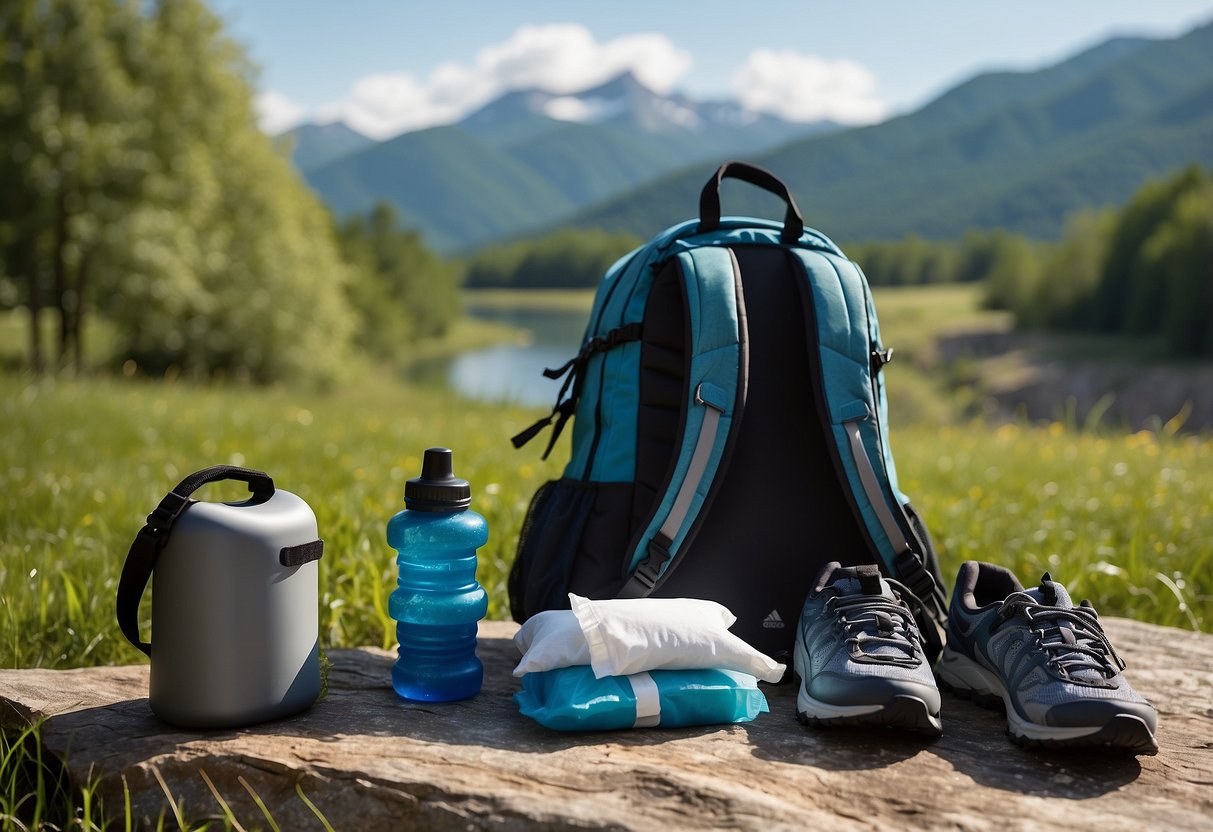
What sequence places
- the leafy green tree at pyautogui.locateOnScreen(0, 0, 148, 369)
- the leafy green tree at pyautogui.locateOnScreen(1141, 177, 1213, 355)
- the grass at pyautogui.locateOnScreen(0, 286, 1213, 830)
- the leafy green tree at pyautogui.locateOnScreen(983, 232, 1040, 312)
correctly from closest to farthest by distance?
the grass at pyautogui.locateOnScreen(0, 286, 1213, 830) → the leafy green tree at pyautogui.locateOnScreen(0, 0, 148, 369) → the leafy green tree at pyautogui.locateOnScreen(1141, 177, 1213, 355) → the leafy green tree at pyautogui.locateOnScreen(983, 232, 1040, 312)

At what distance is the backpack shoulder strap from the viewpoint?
2492 millimetres

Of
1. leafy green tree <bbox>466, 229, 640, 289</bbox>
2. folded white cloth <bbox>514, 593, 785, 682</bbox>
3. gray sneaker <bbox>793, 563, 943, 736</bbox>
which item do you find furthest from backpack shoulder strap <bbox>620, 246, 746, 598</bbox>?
leafy green tree <bbox>466, 229, 640, 289</bbox>

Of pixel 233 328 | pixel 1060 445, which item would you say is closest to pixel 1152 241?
pixel 233 328

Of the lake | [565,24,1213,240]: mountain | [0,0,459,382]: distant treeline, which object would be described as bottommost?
the lake

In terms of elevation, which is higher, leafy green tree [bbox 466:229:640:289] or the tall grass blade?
leafy green tree [bbox 466:229:640:289]

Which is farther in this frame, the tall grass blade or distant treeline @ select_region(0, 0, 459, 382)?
distant treeline @ select_region(0, 0, 459, 382)

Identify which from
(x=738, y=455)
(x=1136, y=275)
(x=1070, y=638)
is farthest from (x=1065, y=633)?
(x=1136, y=275)

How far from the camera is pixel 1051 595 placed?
2244 mm

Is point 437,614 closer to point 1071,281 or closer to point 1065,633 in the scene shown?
point 1065,633

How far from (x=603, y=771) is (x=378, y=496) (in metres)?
2.86

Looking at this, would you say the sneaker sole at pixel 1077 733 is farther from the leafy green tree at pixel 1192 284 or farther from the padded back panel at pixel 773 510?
the leafy green tree at pixel 1192 284

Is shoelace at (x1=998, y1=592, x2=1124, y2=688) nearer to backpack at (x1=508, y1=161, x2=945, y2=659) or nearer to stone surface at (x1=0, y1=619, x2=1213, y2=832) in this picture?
stone surface at (x1=0, y1=619, x2=1213, y2=832)

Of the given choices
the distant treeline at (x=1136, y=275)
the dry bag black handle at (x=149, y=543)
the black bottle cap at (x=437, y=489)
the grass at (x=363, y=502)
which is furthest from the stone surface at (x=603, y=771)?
the distant treeline at (x=1136, y=275)

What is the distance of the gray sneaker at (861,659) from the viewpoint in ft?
6.45
